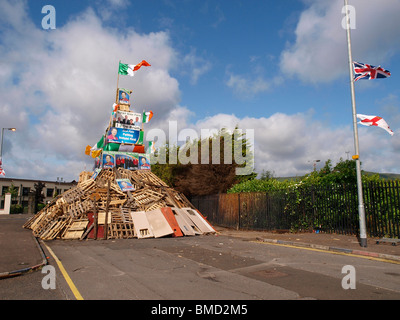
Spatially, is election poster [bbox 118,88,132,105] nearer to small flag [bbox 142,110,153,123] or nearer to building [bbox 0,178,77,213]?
small flag [bbox 142,110,153,123]

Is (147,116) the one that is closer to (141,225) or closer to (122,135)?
(122,135)

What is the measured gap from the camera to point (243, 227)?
2209 centimetres

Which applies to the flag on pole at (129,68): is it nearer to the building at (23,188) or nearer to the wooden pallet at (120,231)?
the wooden pallet at (120,231)

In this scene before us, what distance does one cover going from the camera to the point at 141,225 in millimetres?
17828

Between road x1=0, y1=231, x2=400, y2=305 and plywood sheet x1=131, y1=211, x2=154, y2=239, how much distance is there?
6411 millimetres

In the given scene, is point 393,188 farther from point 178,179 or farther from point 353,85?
point 178,179

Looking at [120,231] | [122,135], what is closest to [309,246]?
[120,231]

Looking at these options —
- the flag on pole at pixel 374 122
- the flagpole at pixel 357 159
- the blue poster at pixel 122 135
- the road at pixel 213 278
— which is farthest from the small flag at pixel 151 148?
the flag on pole at pixel 374 122

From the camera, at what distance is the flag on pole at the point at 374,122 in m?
11.4

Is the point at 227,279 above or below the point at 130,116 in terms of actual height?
below

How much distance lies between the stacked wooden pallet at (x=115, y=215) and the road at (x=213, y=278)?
21.7 ft

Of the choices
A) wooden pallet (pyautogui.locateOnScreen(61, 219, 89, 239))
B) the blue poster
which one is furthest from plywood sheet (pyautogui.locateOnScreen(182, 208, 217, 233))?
the blue poster
